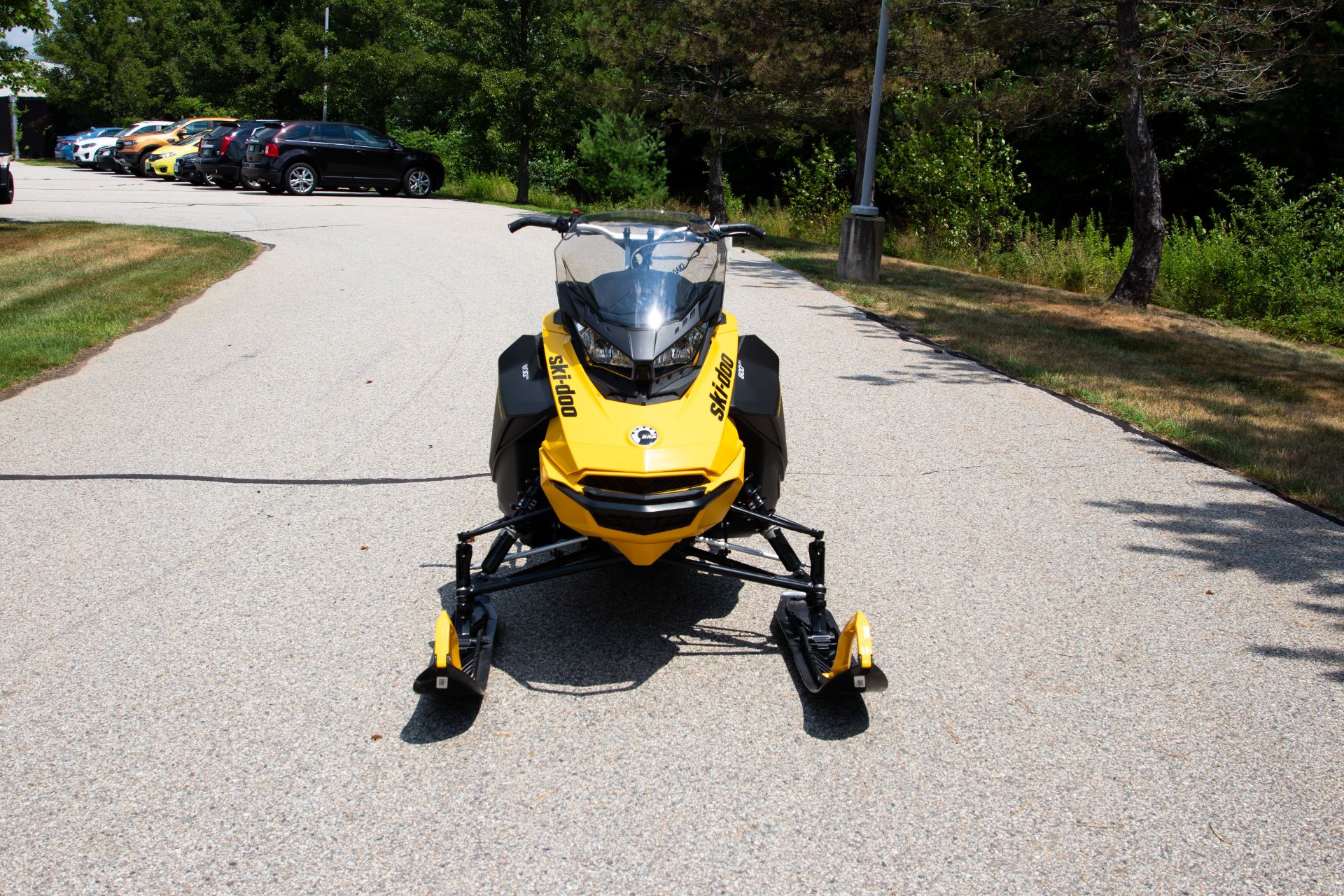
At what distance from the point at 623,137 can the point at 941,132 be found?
13235 millimetres

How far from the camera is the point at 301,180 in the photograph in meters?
28.3

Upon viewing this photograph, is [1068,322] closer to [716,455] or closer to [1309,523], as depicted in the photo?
[1309,523]

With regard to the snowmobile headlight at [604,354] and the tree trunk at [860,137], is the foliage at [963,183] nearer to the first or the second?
the tree trunk at [860,137]

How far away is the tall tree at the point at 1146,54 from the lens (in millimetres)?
14547

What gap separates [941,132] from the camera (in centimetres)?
2338

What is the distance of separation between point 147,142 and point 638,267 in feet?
127

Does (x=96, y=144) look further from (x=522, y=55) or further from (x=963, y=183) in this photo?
(x=963, y=183)

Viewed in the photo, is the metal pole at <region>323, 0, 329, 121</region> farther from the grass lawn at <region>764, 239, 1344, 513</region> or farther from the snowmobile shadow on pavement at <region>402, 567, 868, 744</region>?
the snowmobile shadow on pavement at <region>402, 567, 868, 744</region>

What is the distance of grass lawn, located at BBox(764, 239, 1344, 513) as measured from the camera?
7895mm

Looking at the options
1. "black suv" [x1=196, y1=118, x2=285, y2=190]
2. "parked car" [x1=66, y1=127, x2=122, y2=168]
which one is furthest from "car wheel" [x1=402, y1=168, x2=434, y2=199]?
"parked car" [x1=66, y1=127, x2=122, y2=168]

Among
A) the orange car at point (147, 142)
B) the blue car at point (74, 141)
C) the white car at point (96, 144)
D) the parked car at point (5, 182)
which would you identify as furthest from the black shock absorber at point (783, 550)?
the blue car at point (74, 141)

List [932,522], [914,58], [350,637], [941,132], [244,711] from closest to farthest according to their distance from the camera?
[244,711] < [350,637] < [932,522] < [914,58] < [941,132]

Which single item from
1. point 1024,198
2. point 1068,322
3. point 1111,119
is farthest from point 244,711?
point 1024,198

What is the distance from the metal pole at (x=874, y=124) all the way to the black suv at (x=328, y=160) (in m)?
16.2
